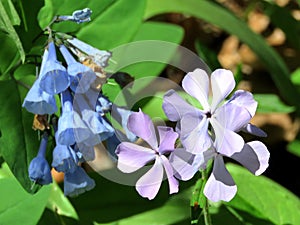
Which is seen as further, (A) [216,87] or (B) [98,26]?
(B) [98,26]

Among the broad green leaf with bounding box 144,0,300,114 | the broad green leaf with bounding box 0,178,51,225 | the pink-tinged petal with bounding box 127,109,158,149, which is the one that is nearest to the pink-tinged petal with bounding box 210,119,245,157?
the pink-tinged petal with bounding box 127,109,158,149

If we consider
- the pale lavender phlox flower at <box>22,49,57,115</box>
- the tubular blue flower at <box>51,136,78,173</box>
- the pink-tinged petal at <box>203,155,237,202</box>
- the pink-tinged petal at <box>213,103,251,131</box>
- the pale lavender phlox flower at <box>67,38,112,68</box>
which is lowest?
the tubular blue flower at <box>51,136,78,173</box>

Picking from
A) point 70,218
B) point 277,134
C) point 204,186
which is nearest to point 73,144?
point 204,186

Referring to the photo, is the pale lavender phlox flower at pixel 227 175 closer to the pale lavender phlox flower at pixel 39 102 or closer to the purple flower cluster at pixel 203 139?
the purple flower cluster at pixel 203 139

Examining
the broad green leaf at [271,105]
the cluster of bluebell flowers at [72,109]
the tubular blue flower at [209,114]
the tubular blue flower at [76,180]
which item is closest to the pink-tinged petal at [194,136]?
the tubular blue flower at [209,114]

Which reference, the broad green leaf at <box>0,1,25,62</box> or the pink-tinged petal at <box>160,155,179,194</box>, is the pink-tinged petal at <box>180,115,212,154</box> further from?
the broad green leaf at <box>0,1,25,62</box>

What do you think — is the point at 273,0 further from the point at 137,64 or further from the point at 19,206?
the point at 19,206

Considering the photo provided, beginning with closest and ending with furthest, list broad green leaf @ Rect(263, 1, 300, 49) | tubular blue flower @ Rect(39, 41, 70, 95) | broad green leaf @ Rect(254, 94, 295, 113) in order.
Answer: tubular blue flower @ Rect(39, 41, 70, 95) → broad green leaf @ Rect(254, 94, 295, 113) → broad green leaf @ Rect(263, 1, 300, 49)

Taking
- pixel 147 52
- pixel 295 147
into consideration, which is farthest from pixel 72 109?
pixel 295 147
